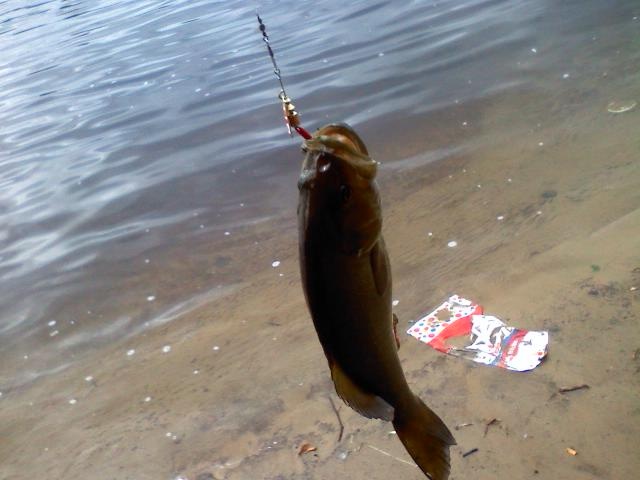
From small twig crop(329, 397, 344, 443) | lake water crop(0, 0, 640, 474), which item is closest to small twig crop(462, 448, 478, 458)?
small twig crop(329, 397, 344, 443)

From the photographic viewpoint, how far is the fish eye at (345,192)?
4.72ft

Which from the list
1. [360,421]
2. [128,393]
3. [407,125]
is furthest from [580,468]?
[407,125]

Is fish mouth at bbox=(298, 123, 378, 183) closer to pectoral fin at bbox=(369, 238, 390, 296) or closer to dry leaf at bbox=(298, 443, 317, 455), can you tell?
pectoral fin at bbox=(369, 238, 390, 296)

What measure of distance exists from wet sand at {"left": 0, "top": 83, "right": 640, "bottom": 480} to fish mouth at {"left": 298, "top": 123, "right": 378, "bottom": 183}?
2.02m

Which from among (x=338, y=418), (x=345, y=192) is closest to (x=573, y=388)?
(x=338, y=418)

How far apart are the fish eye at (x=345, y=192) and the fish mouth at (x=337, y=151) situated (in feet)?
0.14

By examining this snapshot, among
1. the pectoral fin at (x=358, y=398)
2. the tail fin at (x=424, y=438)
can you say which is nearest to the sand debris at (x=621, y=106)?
the tail fin at (x=424, y=438)

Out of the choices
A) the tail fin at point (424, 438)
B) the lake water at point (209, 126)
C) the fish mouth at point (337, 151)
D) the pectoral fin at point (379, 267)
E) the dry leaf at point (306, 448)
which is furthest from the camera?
the lake water at point (209, 126)

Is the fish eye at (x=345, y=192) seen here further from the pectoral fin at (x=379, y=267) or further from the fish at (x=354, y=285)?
the pectoral fin at (x=379, y=267)

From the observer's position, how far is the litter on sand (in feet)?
11.4

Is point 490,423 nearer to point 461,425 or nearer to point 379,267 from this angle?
point 461,425

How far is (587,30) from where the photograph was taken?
328 inches

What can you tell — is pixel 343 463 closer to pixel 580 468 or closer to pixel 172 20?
pixel 580 468

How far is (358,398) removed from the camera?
171 cm
